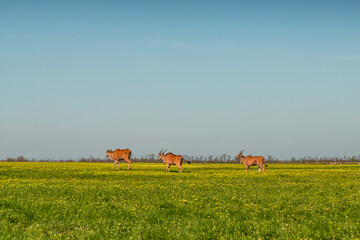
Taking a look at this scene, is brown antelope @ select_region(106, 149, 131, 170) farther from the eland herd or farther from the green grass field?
the green grass field

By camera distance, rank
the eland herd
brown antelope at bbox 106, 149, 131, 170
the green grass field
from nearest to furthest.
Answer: the green grass field
the eland herd
brown antelope at bbox 106, 149, 131, 170

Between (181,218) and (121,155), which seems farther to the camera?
(121,155)

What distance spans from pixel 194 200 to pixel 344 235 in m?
8.29

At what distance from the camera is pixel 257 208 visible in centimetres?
1559

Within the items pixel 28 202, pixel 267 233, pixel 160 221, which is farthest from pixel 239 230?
pixel 28 202

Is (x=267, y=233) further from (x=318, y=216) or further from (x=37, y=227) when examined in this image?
(x=37, y=227)

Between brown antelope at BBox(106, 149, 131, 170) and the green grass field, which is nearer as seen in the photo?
the green grass field

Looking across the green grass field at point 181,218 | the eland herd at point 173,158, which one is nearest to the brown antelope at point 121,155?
the eland herd at point 173,158

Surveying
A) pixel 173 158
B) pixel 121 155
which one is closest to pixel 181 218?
pixel 173 158

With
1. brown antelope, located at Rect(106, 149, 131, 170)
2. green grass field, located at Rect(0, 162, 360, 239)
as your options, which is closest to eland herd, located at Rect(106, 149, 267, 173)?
brown antelope, located at Rect(106, 149, 131, 170)

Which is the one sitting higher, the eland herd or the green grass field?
the eland herd

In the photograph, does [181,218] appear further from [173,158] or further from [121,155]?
[121,155]

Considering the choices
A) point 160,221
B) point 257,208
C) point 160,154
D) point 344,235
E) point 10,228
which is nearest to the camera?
point 344,235

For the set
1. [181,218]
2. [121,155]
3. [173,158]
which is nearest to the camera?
[181,218]
